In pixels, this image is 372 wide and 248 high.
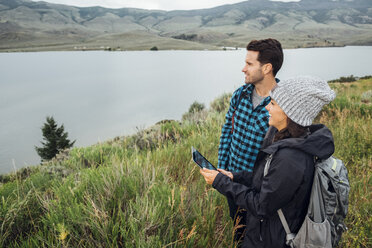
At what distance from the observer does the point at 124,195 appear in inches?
88.4

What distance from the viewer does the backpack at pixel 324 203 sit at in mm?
1252

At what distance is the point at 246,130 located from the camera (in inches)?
93.7

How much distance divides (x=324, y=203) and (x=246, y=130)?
1.16m

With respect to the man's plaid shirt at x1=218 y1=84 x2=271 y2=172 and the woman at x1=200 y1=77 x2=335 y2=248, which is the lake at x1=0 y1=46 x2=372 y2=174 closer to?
the man's plaid shirt at x1=218 y1=84 x2=271 y2=172

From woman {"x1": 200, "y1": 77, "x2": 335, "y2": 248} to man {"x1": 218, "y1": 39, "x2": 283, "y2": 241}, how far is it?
2.59ft

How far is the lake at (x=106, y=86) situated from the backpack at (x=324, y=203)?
2305cm

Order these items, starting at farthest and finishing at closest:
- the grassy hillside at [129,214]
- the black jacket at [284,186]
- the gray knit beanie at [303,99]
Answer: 1. the grassy hillside at [129,214]
2. the gray knit beanie at [303,99]
3. the black jacket at [284,186]

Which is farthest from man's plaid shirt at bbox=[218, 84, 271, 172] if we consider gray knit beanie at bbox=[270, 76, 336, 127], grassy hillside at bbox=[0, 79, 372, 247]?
gray knit beanie at bbox=[270, 76, 336, 127]

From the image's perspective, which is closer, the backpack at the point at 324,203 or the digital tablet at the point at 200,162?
the backpack at the point at 324,203

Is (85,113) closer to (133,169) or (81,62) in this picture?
(81,62)

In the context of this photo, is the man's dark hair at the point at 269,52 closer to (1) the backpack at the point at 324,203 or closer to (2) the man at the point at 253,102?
(2) the man at the point at 253,102

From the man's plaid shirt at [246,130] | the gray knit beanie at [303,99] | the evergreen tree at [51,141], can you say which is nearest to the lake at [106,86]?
the evergreen tree at [51,141]

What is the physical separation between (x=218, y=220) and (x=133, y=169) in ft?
3.55

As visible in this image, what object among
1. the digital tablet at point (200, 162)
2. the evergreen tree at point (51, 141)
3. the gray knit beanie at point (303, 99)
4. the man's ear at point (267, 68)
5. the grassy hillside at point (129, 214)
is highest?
the man's ear at point (267, 68)
